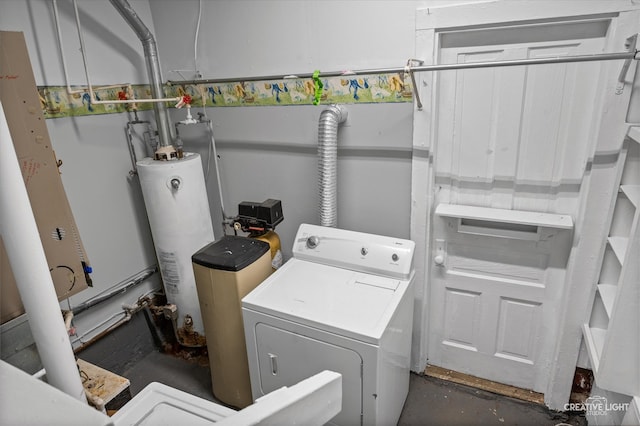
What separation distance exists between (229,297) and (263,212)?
→ 516 millimetres

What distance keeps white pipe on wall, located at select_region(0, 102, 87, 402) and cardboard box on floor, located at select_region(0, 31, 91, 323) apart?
1.28 metres

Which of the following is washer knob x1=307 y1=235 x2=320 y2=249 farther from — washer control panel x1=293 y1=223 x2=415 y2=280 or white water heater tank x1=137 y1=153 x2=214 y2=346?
white water heater tank x1=137 y1=153 x2=214 y2=346

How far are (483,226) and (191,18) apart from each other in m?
2.25

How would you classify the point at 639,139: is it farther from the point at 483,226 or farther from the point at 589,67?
the point at 483,226

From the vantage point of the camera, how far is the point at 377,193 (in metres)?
2.24

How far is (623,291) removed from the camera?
4.65 feet

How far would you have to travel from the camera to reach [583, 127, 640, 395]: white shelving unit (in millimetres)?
1401

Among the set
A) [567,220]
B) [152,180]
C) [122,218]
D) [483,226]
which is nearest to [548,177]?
[567,220]

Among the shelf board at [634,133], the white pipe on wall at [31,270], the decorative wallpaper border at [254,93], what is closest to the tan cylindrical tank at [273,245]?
the decorative wallpaper border at [254,93]

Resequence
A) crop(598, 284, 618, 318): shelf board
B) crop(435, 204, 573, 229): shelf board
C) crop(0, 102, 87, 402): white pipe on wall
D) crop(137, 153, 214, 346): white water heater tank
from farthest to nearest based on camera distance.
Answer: crop(137, 153, 214, 346): white water heater tank, crop(435, 204, 573, 229): shelf board, crop(598, 284, 618, 318): shelf board, crop(0, 102, 87, 402): white pipe on wall

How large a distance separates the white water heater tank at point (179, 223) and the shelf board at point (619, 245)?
2252mm

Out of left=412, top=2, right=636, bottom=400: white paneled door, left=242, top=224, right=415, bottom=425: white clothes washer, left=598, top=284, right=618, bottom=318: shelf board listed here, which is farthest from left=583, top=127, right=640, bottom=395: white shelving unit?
left=242, top=224, right=415, bottom=425: white clothes washer

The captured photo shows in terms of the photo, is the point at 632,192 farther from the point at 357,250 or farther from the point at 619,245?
the point at 357,250

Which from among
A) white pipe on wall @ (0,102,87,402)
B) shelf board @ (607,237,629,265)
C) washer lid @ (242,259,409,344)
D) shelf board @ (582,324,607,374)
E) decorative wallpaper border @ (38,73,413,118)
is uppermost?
decorative wallpaper border @ (38,73,413,118)
